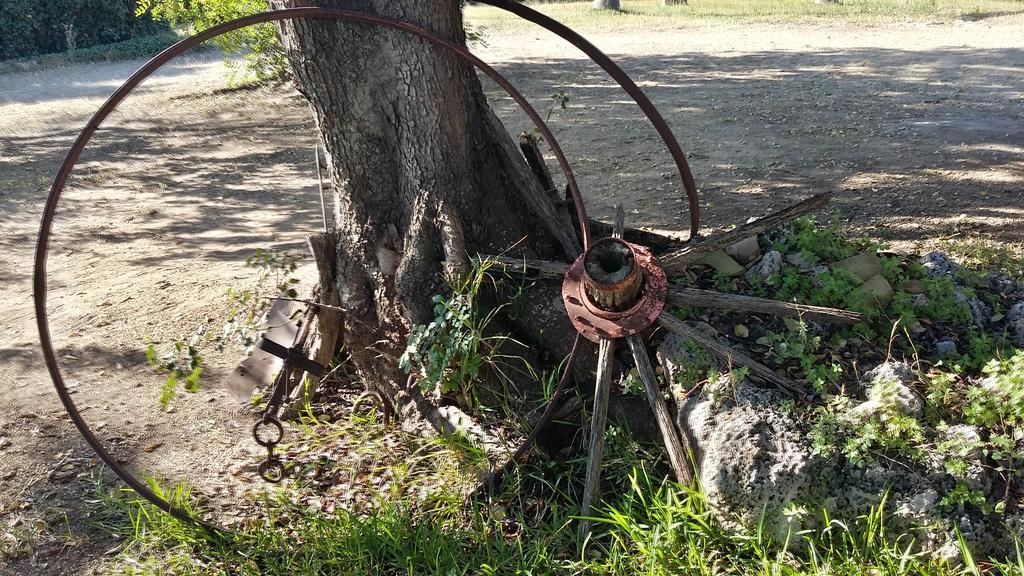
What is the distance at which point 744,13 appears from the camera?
53.2 ft

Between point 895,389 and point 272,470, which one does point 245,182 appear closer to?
point 272,470

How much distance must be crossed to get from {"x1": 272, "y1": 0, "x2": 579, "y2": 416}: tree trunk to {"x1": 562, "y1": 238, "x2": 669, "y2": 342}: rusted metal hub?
1.69ft

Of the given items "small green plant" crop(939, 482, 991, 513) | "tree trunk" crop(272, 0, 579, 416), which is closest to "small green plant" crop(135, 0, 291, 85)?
"tree trunk" crop(272, 0, 579, 416)

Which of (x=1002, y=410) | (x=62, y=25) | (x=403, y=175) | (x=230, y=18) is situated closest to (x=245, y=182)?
(x=230, y=18)

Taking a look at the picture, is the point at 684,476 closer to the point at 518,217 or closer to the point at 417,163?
the point at 518,217

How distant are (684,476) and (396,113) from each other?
6.05 ft

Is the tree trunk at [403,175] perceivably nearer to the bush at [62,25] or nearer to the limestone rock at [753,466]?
the limestone rock at [753,466]

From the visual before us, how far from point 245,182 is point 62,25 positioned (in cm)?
1062

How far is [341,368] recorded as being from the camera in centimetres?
379

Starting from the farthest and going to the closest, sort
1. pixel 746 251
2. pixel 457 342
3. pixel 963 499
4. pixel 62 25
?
pixel 62 25
pixel 746 251
pixel 457 342
pixel 963 499

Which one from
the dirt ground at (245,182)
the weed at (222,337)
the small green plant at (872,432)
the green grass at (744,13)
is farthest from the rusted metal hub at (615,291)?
the green grass at (744,13)

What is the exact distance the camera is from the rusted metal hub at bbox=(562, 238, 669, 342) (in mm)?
2820

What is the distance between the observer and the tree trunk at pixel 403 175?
316 centimetres

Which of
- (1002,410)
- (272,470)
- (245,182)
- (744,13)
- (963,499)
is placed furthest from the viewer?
(744,13)
